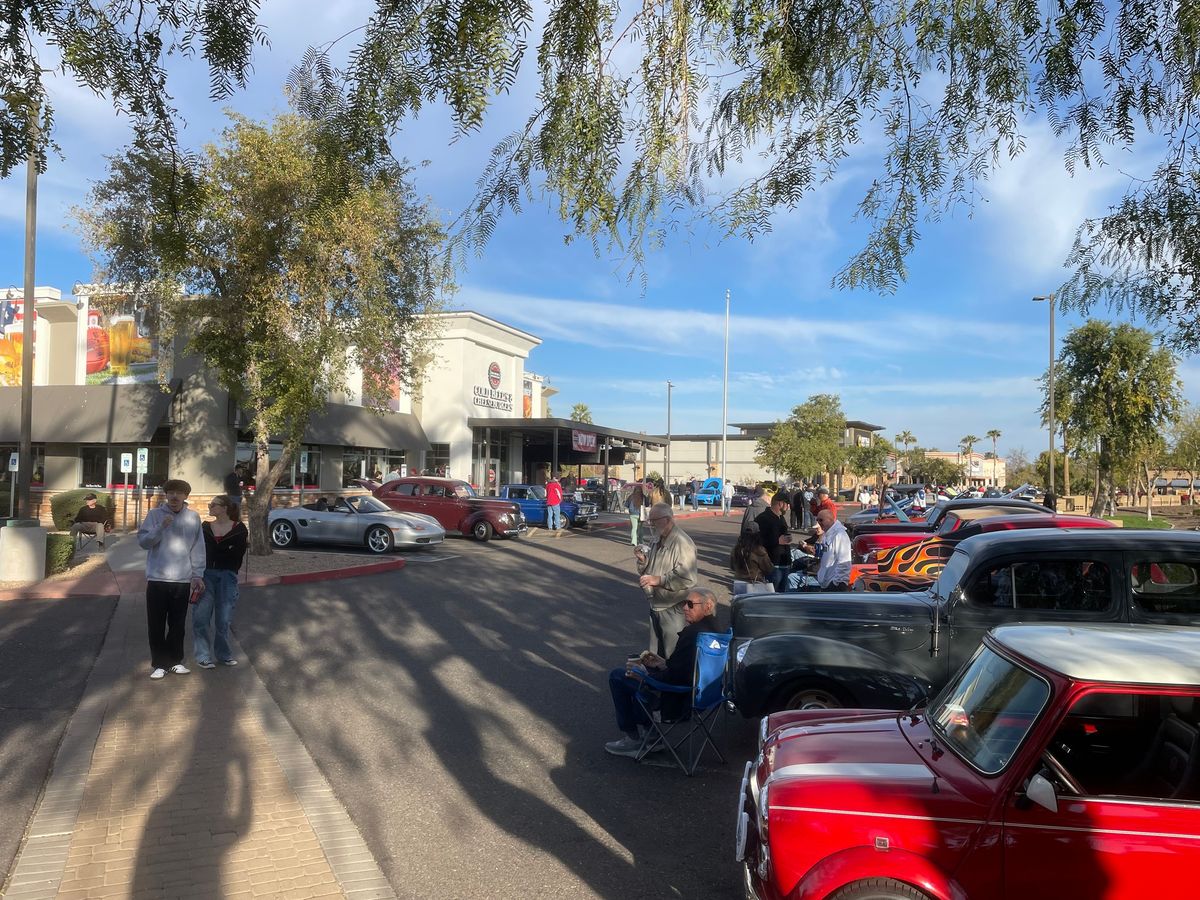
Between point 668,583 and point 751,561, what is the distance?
2801 millimetres

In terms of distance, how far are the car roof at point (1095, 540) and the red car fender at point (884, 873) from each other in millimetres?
3821

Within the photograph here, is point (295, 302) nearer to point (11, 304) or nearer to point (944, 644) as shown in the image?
point (944, 644)

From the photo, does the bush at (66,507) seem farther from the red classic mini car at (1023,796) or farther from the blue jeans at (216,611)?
the red classic mini car at (1023,796)

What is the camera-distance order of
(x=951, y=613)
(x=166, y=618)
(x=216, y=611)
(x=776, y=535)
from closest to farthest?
1. (x=951, y=613)
2. (x=166, y=618)
3. (x=216, y=611)
4. (x=776, y=535)

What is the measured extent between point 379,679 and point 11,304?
25.6 meters

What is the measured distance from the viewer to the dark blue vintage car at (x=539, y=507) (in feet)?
91.3

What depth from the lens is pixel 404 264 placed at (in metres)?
18.0

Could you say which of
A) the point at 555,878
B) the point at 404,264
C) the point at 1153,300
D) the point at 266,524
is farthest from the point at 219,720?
the point at 404,264

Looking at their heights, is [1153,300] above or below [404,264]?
below

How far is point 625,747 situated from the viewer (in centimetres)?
625

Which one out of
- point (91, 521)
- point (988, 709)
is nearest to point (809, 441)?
point (91, 521)

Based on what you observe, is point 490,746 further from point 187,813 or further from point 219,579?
point 219,579

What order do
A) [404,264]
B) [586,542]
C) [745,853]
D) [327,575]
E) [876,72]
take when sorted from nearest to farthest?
[745,853], [876,72], [327,575], [404,264], [586,542]

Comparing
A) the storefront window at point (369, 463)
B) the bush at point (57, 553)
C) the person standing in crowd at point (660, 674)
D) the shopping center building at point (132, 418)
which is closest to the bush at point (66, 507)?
the shopping center building at point (132, 418)
